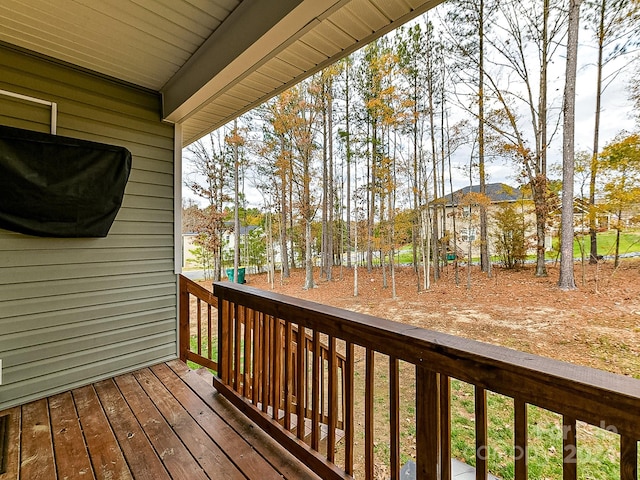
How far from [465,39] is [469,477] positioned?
8.00 m

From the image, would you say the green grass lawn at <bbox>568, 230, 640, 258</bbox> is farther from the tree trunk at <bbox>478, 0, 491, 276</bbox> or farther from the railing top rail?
the railing top rail

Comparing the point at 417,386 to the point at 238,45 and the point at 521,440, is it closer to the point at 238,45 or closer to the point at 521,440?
the point at 521,440

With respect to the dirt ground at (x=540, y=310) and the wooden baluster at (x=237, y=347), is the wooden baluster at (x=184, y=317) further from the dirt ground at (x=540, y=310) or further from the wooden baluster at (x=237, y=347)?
the dirt ground at (x=540, y=310)

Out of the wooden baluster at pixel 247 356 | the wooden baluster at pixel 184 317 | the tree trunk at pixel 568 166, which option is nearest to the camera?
the wooden baluster at pixel 247 356

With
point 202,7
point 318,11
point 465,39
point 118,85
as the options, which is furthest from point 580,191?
point 118,85

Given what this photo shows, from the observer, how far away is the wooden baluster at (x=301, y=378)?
146 cm

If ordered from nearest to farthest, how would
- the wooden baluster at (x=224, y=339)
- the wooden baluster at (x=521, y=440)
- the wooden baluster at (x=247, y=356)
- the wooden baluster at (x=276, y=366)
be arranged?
1. the wooden baluster at (x=521, y=440)
2. the wooden baluster at (x=276, y=366)
3. the wooden baluster at (x=247, y=356)
4. the wooden baluster at (x=224, y=339)

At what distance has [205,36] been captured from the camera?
6.01ft

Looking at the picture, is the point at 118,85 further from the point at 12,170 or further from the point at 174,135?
the point at 12,170

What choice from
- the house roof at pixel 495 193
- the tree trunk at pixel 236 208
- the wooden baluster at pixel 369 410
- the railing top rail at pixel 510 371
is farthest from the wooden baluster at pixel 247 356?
the tree trunk at pixel 236 208

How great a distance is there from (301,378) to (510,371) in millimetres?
1058

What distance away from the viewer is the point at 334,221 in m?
10.4

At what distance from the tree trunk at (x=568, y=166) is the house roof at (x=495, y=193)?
1.16 m

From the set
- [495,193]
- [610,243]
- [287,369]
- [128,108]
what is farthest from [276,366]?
[495,193]
